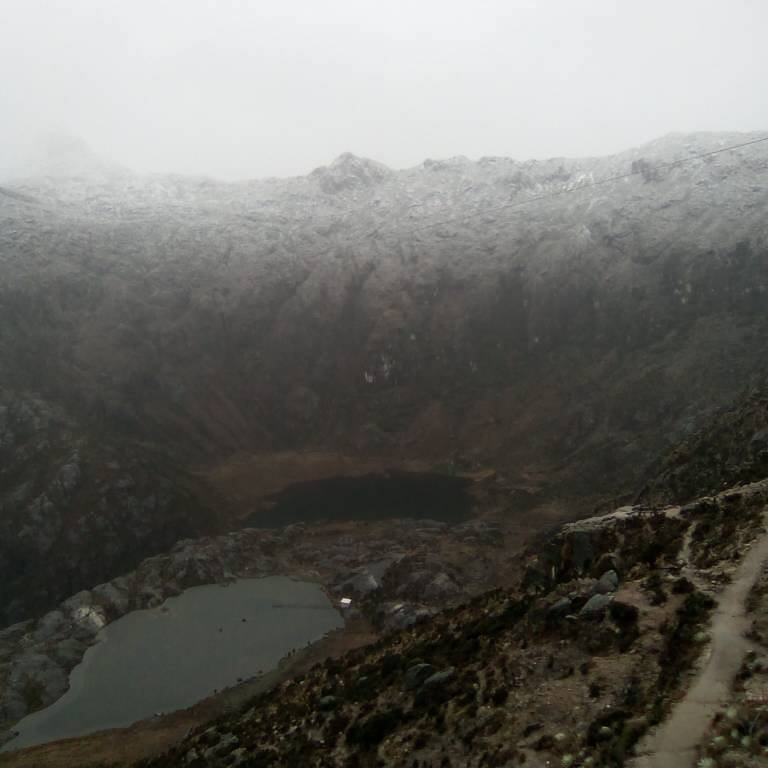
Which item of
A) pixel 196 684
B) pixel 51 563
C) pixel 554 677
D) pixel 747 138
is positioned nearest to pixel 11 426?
pixel 51 563

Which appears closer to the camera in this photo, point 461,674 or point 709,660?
point 709,660

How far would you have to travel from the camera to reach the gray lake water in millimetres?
45594

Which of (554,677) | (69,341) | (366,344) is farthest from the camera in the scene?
(366,344)

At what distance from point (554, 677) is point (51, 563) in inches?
2724

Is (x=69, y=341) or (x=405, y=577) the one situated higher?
(x=69, y=341)

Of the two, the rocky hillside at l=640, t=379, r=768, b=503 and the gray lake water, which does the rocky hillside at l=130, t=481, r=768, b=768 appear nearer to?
the rocky hillside at l=640, t=379, r=768, b=503

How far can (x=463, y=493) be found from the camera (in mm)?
87812

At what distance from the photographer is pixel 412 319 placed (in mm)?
122312

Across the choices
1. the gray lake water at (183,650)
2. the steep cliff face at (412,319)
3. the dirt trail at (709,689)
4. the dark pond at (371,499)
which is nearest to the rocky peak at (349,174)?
the steep cliff face at (412,319)

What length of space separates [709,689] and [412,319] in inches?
4234

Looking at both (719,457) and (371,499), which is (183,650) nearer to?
(371,499)

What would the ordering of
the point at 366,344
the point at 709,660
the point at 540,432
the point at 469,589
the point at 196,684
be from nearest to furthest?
1. the point at 709,660
2. the point at 196,684
3. the point at 469,589
4. the point at 540,432
5. the point at 366,344

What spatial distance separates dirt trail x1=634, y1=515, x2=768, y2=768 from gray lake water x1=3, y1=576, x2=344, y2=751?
37.7 meters

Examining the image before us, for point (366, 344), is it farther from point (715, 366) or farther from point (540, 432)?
point (715, 366)
